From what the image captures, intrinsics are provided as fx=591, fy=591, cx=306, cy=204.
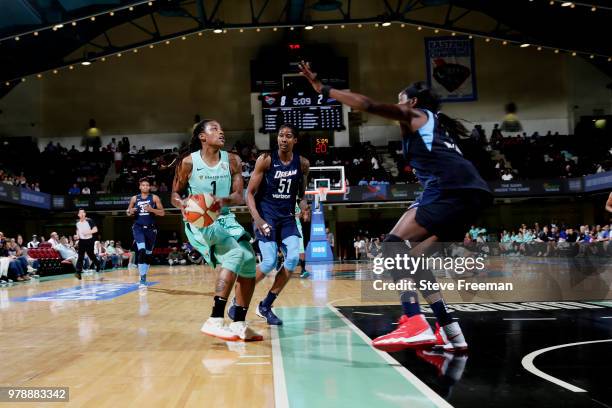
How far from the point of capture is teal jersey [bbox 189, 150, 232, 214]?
16.0 ft

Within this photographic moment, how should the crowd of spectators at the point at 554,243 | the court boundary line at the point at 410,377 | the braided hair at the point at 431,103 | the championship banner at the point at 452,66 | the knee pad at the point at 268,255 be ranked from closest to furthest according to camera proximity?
the court boundary line at the point at 410,377
the braided hair at the point at 431,103
the knee pad at the point at 268,255
the crowd of spectators at the point at 554,243
the championship banner at the point at 452,66

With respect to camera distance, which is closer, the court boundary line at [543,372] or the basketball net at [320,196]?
the court boundary line at [543,372]

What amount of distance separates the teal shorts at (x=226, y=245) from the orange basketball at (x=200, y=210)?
13 centimetres

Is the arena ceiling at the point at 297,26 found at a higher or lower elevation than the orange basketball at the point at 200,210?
higher

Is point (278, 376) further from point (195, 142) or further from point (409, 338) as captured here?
A: point (195, 142)

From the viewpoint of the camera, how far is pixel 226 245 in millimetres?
4695

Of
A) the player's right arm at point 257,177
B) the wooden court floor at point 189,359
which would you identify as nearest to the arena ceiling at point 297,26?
the wooden court floor at point 189,359

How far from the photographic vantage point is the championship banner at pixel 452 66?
Answer: 2033 centimetres

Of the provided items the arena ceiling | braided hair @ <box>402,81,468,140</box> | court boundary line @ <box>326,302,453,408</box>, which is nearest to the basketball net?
the arena ceiling

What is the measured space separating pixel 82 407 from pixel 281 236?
3.09 metres

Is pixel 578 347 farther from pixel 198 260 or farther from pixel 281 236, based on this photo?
pixel 198 260

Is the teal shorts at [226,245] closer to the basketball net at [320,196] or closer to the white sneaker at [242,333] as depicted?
the white sneaker at [242,333]

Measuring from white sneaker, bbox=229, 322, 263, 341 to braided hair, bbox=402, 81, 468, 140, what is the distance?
209cm

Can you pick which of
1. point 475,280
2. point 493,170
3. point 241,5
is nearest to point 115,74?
point 241,5
